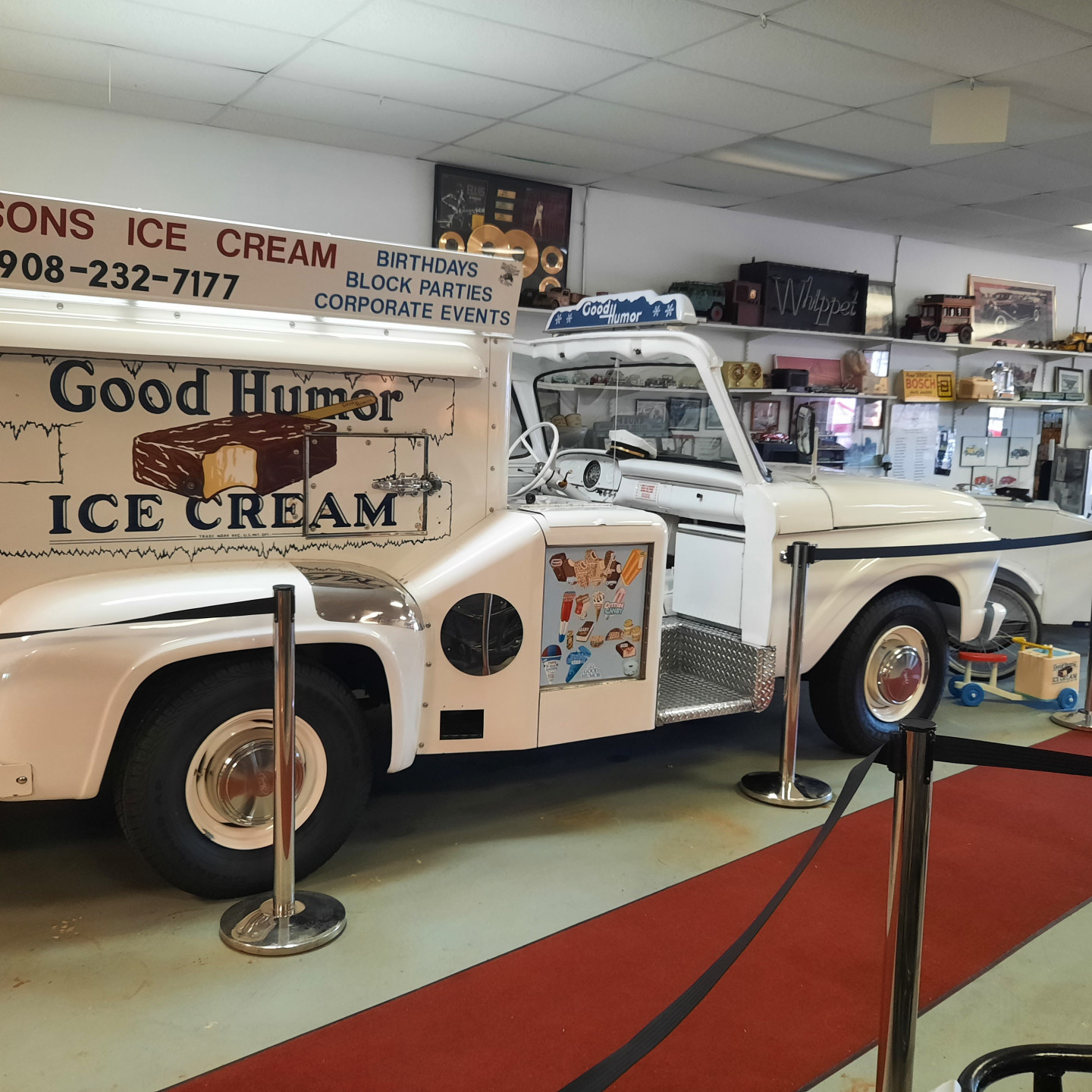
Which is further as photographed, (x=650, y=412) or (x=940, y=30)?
(x=650, y=412)

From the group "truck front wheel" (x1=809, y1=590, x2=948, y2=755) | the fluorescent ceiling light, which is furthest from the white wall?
"truck front wheel" (x1=809, y1=590, x2=948, y2=755)

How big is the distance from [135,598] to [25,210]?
1148 millimetres

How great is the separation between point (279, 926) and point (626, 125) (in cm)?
477

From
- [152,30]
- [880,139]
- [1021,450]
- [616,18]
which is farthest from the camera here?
[1021,450]

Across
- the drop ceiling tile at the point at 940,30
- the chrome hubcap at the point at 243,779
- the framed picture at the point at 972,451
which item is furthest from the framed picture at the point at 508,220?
the framed picture at the point at 972,451

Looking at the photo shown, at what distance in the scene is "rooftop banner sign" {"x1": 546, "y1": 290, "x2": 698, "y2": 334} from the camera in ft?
14.2

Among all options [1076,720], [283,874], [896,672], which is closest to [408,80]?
[896,672]

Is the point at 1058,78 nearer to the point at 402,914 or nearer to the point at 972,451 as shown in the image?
the point at 402,914

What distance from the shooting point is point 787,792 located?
163 inches

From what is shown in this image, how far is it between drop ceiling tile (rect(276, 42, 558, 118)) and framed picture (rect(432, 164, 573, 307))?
1218 millimetres

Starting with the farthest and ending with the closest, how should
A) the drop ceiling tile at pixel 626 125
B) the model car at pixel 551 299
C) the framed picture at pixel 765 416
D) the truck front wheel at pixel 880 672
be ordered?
the framed picture at pixel 765 416 → the model car at pixel 551 299 → the drop ceiling tile at pixel 626 125 → the truck front wheel at pixel 880 672

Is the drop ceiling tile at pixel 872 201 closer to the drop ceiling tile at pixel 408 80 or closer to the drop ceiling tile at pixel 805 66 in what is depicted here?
the drop ceiling tile at pixel 805 66

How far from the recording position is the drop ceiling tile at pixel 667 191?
726 cm

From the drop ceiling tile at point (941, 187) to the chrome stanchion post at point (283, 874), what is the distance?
230 inches
